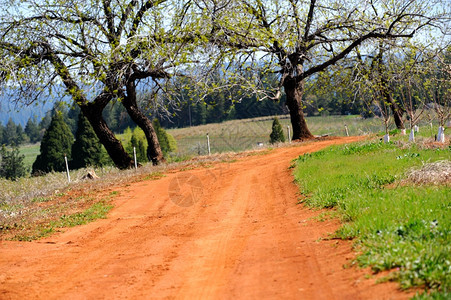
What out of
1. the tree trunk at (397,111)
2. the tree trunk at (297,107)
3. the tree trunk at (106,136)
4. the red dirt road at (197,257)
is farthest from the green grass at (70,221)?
the tree trunk at (297,107)

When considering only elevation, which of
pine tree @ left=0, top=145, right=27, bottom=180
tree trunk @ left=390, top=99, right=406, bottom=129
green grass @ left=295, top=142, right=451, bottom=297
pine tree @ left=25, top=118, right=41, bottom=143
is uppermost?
pine tree @ left=25, top=118, right=41, bottom=143

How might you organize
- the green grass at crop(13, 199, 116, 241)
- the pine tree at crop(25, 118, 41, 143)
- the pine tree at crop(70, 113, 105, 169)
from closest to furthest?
the green grass at crop(13, 199, 116, 241)
the pine tree at crop(70, 113, 105, 169)
the pine tree at crop(25, 118, 41, 143)

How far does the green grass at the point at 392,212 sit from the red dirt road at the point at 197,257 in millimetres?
265

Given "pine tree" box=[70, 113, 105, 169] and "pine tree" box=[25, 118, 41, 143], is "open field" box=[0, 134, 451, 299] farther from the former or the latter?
"pine tree" box=[25, 118, 41, 143]

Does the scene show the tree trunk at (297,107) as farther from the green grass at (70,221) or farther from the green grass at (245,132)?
the green grass at (245,132)

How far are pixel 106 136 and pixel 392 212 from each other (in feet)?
57.0

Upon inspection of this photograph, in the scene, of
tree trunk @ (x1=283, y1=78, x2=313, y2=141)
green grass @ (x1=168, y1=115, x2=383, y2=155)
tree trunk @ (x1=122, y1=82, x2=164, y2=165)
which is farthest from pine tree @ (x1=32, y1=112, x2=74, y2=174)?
tree trunk @ (x1=283, y1=78, x2=313, y2=141)

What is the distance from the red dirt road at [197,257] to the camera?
545 cm

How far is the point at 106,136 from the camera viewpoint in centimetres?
2231

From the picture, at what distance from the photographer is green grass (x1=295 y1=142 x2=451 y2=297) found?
15.4 ft

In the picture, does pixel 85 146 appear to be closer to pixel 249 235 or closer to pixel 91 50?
pixel 91 50

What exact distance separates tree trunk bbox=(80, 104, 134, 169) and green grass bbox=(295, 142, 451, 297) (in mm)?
11399

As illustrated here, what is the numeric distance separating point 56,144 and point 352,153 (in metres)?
46.3

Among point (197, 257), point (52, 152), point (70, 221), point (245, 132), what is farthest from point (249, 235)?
point (245, 132)
